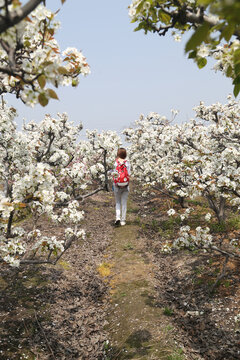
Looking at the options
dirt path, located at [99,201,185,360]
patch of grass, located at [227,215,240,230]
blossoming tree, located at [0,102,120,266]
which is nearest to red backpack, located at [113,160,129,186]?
blossoming tree, located at [0,102,120,266]

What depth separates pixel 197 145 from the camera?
33.7 feet

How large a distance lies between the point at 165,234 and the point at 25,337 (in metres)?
7.09

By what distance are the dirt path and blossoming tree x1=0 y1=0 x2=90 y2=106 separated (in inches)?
179

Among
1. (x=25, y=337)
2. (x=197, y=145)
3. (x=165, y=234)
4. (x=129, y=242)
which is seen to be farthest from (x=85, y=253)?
(x=197, y=145)

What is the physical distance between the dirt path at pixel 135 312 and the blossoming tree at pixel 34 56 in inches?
179

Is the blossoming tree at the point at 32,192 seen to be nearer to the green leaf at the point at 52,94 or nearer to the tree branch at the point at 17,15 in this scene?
the green leaf at the point at 52,94


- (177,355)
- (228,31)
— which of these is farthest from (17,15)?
(177,355)

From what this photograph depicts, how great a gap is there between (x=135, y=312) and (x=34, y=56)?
541 cm

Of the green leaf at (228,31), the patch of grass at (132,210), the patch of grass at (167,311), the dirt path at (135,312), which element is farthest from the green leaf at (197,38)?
the patch of grass at (132,210)

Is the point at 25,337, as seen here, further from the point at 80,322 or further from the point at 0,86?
the point at 0,86

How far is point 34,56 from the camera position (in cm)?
275

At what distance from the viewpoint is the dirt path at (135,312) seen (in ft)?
15.4

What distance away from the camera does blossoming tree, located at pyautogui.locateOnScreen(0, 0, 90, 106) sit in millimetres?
1896

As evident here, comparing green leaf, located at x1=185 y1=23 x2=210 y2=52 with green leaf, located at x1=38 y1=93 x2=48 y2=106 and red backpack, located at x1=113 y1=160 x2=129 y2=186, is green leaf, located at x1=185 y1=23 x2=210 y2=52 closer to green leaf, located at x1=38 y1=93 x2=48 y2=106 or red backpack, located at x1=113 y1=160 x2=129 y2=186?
green leaf, located at x1=38 y1=93 x2=48 y2=106
